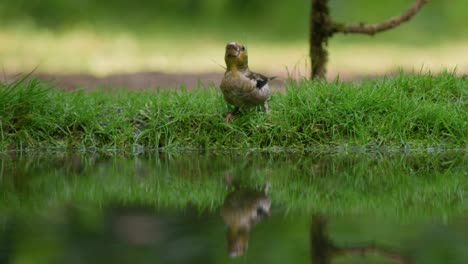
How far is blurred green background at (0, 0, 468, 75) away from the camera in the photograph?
1504cm

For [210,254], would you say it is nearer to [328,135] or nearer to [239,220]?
[239,220]

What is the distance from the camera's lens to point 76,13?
16766 mm

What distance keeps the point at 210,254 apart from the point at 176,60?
11.5 m

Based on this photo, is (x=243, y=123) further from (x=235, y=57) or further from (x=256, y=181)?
(x=256, y=181)

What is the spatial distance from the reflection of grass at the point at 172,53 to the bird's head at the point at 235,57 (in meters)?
6.82

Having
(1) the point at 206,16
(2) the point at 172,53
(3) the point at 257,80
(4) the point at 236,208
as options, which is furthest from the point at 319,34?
(1) the point at 206,16

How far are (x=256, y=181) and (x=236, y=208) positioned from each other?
0.87 meters

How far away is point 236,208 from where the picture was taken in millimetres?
4266

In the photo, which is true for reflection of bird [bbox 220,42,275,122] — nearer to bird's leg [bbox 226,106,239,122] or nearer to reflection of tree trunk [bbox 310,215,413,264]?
bird's leg [bbox 226,106,239,122]

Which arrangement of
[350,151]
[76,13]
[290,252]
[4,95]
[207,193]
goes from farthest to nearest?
1. [76,13]
2. [4,95]
3. [350,151]
4. [207,193]
5. [290,252]

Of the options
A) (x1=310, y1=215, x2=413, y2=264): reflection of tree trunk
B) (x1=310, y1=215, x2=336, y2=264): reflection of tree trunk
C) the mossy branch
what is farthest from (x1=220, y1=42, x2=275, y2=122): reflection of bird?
(x1=310, y1=215, x2=413, y2=264): reflection of tree trunk

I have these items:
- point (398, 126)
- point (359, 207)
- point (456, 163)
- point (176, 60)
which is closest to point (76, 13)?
point (176, 60)

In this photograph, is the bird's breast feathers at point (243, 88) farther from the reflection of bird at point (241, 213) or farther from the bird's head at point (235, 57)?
the reflection of bird at point (241, 213)

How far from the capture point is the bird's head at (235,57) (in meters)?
6.77
